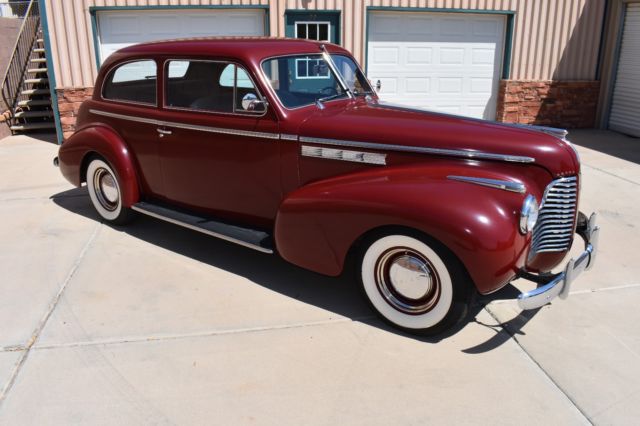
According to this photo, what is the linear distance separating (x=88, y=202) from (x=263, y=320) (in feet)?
11.9

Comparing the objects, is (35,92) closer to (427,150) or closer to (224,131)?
(224,131)

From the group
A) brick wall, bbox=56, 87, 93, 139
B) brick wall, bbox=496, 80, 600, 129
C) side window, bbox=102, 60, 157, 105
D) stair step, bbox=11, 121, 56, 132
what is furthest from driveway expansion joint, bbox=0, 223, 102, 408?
brick wall, bbox=496, 80, 600, 129

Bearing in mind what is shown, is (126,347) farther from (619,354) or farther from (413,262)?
(619,354)

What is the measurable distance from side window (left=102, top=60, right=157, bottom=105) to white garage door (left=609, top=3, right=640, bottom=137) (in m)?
9.47

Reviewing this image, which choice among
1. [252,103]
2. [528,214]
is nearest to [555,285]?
[528,214]

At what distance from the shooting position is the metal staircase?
35.2 feet

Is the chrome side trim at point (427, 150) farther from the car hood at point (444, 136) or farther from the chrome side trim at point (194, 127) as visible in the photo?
the chrome side trim at point (194, 127)

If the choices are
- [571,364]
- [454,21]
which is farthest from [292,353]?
[454,21]

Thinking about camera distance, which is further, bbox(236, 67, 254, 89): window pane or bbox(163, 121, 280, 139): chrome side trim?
bbox(236, 67, 254, 89): window pane

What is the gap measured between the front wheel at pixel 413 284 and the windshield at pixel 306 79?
137 cm

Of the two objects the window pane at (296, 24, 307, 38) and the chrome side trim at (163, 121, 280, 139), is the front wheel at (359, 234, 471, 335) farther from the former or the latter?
the window pane at (296, 24, 307, 38)

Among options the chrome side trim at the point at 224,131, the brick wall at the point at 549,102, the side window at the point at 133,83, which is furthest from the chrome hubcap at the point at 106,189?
the brick wall at the point at 549,102

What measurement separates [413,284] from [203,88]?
96.2 inches

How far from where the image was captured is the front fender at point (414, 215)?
122 inches
